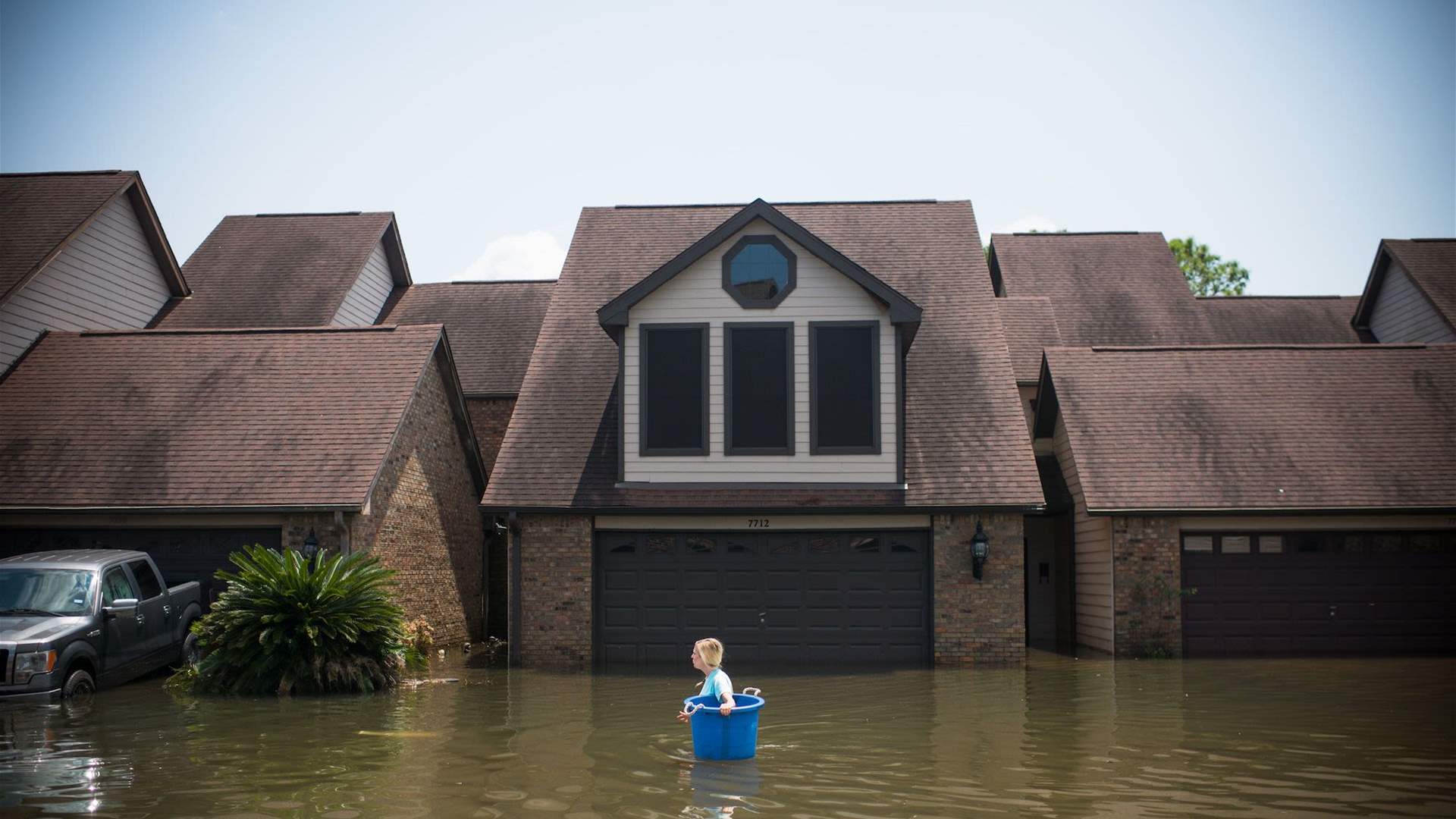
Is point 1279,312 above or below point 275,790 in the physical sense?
above

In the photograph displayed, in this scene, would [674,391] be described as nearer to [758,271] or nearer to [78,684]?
[758,271]

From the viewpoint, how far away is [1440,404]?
75.6 feet

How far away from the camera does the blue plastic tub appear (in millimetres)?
10914

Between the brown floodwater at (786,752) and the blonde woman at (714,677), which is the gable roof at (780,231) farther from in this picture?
the blonde woman at (714,677)

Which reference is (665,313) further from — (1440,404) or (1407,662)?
(1440,404)

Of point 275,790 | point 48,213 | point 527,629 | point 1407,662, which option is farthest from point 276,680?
point 1407,662

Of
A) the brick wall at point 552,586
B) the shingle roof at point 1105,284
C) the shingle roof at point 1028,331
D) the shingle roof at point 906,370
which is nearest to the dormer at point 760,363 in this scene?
the shingle roof at point 906,370

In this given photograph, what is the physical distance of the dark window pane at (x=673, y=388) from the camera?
20578 millimetres

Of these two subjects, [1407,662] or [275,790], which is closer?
[275,790]

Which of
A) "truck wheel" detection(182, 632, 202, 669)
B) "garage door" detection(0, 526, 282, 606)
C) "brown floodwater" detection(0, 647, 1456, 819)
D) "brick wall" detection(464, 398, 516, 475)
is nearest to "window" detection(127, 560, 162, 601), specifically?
"truck wheel" detection(182, 632, 202, 669)

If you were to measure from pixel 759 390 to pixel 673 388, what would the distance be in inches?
55.0

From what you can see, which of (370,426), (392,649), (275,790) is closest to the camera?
(275,790)

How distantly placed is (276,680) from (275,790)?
6.96 metres

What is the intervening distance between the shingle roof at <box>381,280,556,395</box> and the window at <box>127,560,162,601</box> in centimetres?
1157
